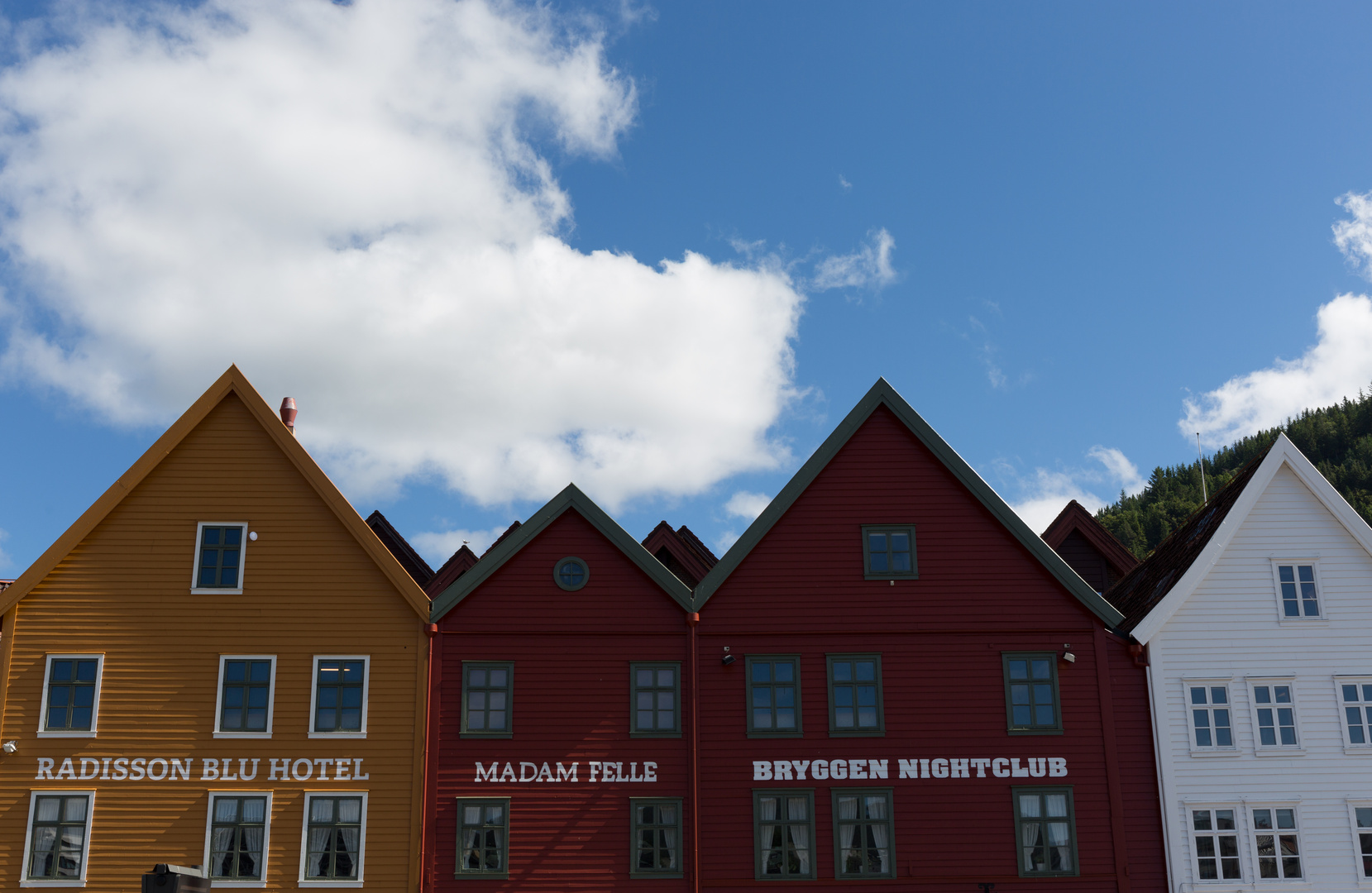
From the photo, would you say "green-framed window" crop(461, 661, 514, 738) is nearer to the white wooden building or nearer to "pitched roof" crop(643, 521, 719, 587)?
"pitched roof" crop(643, 521, 719, 587)

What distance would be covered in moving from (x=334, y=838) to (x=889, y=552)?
48.4 feet

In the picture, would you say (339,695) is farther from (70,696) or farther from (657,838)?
(657,838)

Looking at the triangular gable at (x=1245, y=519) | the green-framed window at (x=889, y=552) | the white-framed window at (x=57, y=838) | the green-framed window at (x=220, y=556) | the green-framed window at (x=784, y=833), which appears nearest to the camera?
the white-framed window at (x=57, y=838)

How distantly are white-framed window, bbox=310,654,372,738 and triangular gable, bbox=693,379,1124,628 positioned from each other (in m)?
8.15

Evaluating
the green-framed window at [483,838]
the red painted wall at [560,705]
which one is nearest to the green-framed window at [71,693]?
the red painted wall at [560,705]

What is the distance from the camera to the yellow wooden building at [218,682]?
2462 centimetres

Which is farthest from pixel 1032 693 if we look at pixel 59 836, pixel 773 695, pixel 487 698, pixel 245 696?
pixel 59 836

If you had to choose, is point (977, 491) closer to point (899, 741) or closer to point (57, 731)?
point (899, 741)

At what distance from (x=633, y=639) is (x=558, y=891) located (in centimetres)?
591

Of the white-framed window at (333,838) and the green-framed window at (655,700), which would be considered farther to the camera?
the green-framed window at (655,700)

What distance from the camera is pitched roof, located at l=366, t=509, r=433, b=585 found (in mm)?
34406

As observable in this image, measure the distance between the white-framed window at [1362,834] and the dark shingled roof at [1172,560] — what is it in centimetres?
626

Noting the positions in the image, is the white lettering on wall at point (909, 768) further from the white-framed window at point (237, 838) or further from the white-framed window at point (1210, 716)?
the white-framed window at point (237, 838)

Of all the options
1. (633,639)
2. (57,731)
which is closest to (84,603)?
(57,731)
